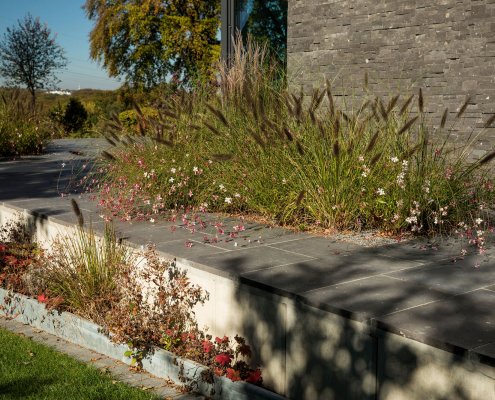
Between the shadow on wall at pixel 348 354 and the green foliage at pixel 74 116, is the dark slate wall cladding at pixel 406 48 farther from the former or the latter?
the green foliage at pixel 74 116

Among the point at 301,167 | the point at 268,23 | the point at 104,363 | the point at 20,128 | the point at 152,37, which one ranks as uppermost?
the point at 152,37

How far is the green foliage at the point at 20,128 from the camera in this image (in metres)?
11.2

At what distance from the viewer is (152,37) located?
941 inches

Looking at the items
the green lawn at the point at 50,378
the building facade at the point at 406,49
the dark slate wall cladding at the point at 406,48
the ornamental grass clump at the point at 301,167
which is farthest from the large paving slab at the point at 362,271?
the dark slate wall cladding at the point at 406,48

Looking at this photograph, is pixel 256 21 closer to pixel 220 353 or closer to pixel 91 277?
pixel 91 277

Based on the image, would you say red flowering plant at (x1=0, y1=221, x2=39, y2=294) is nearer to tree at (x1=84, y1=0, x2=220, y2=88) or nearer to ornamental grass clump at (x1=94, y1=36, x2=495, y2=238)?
ornamental grass clump at (x1=94, y1=36, x2=495, y2=238)

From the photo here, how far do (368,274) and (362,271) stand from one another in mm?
68

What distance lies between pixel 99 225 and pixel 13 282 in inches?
28.9

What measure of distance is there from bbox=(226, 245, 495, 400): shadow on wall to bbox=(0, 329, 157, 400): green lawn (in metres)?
0.62

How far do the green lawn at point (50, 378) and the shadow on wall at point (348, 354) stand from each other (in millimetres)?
624

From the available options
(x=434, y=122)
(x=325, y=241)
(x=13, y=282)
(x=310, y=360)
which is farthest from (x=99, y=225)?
(x=434, y=122)

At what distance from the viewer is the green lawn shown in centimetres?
313

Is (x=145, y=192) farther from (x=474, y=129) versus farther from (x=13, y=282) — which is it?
(x=474, y=129)

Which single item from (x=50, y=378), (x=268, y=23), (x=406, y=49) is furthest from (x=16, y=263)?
(x=268, y=23)
